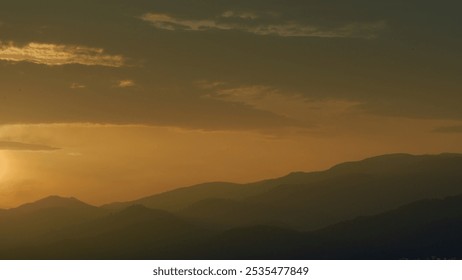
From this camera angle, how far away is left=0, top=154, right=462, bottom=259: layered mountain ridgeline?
96.3ft

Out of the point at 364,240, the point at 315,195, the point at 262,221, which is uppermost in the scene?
the point at 315,195

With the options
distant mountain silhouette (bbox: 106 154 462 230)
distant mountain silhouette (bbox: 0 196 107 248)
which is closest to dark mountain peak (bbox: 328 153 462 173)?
distant mountain silhouette (bbox: 106 154 462 230)

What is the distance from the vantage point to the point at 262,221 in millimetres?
30922

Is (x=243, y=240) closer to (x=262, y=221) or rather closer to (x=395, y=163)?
(x=262, y=221)

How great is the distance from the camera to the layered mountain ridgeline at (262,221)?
2936 cm

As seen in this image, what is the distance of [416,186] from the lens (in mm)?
35000

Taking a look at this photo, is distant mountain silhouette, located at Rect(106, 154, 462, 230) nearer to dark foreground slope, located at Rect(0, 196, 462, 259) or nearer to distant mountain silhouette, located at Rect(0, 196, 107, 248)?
dark foreground slope, located at Rect(0, 196, 462, 259)

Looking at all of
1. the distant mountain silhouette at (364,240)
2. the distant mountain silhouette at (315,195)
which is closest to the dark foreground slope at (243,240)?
the distant mountain silhouette at (364,240)

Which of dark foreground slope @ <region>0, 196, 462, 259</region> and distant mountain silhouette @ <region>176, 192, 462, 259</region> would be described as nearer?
dark foreground slope @ <region>0, 196, 462, 259</region>

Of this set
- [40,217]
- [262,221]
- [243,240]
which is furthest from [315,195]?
[40,217]

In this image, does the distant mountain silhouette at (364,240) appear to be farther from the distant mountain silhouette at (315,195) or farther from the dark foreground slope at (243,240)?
the distant mountain silhouette at (315,195)
